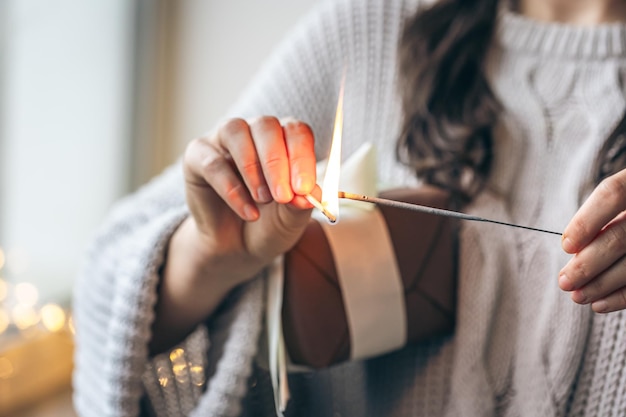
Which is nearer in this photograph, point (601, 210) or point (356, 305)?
point (601, 210)

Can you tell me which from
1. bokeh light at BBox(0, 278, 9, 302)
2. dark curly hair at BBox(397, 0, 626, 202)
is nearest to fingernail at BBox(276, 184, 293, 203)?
dark curly hair at BBox(397, 0, 626, 202)

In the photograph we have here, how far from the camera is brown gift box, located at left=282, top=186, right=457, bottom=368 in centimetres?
39

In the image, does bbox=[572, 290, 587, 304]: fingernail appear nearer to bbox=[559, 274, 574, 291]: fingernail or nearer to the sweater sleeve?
bbox=[559, 274, 574, 291]: fingernail

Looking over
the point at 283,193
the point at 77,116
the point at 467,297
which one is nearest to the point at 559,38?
the point at 467,297

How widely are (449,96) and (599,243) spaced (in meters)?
0.30

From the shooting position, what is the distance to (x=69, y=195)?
3.73 ft

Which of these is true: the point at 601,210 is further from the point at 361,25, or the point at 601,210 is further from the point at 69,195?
the point at 69,195

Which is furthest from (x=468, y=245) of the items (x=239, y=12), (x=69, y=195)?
(x=69, y=195)

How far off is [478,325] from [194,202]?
197 millimetres

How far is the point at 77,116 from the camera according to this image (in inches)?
44.3

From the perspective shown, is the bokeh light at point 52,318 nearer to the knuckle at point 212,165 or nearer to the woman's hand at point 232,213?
the woman's hand at point 232,213

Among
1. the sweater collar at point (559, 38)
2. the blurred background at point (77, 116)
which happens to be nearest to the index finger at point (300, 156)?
the sweater collar at point (559, 38)

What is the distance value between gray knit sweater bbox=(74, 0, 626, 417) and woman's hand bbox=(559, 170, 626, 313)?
0.15m

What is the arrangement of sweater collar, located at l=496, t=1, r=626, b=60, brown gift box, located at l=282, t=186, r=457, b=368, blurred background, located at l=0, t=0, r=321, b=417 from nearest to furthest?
1. brown gift box, located at l=282, t=186, r=457, b=368
2. sweater collar, located at l=496, t=1, r=626, b=60
3. blurred background, located at l=0, t=0, r=321, b=417
